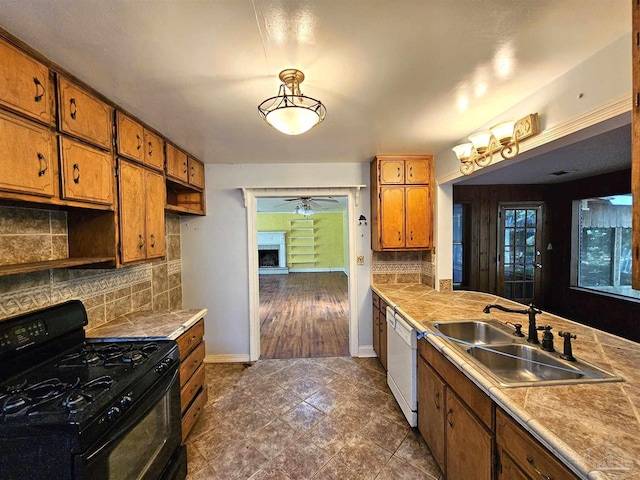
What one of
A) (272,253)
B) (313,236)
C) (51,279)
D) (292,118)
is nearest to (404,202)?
(292,118)

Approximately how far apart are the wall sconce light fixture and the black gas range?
8.16 ft

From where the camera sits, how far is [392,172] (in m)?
3.14

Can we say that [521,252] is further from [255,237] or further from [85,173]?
[85,173]

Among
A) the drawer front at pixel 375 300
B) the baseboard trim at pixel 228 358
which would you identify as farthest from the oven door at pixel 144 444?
the drawer front at pixel 375 300

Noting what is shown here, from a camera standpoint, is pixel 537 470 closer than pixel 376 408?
Yes

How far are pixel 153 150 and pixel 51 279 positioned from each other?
1170mm

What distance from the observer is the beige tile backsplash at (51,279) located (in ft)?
5.02

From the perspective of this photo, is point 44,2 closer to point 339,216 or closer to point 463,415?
point 463,415

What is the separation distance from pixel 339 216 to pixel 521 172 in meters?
7.61

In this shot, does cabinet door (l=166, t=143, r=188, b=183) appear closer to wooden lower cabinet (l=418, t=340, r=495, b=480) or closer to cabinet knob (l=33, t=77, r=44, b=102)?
cabinet knob (l=33, t=77, r=44, b=102)

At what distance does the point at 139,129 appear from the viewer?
2119 millimetres

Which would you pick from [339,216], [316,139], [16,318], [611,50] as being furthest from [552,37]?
[339,216]

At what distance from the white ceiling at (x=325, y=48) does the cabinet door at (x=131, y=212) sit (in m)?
0.42

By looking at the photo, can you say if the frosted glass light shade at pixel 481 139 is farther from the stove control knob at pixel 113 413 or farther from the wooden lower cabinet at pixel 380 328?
the stove control knob at pixel 113 413
